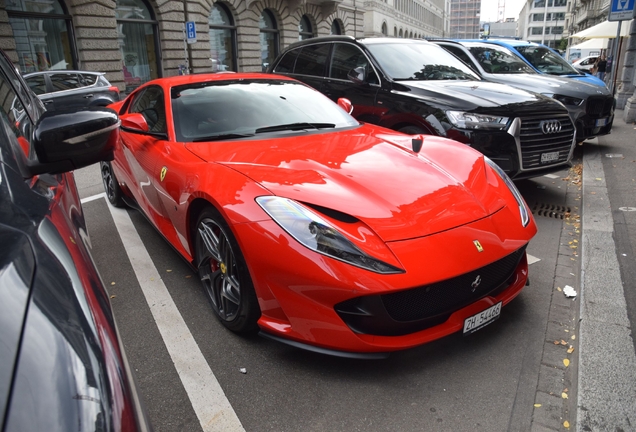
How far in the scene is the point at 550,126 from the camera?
531cm

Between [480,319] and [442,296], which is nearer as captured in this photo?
[442,296]

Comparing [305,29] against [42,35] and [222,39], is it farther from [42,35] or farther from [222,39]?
[42,35]

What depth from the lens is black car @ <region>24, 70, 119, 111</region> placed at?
12047 mm

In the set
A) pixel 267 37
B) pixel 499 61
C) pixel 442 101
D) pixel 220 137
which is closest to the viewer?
pixel 220 137

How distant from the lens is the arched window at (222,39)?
80.1 ft

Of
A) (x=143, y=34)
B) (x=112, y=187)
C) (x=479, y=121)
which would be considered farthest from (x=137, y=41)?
(x=479, y=121)

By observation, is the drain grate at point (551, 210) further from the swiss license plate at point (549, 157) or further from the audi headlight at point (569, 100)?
the audi headlight at point (569, 100)

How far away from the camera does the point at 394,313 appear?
234 cm

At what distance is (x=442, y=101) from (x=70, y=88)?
35.6 ft

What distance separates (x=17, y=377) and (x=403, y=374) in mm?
2054

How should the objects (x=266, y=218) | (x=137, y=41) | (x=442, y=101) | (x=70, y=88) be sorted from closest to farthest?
(x=266, y=218) → (x=442, y=101) → (x=70, y=88) → (x=137, y=41)

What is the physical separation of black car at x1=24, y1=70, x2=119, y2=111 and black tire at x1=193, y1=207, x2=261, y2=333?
33.4 feet

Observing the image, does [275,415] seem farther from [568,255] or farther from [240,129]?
[568,255]

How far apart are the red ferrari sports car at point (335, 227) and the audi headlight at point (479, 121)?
61.6 inches
